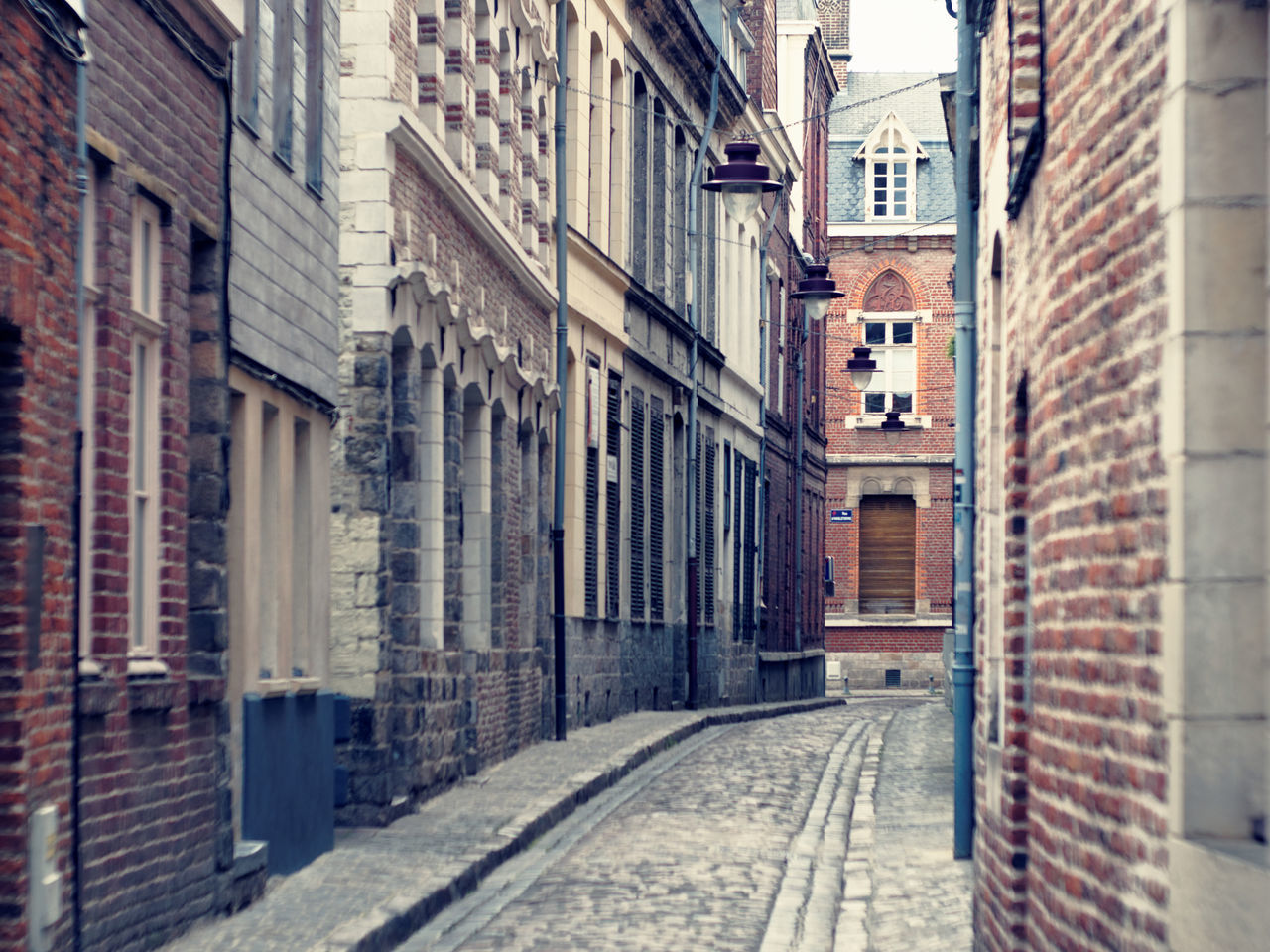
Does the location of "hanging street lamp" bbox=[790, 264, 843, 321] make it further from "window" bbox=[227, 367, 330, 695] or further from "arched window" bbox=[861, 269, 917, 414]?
"window" bbox=[227, 367, 330, 695]

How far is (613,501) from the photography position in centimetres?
2648

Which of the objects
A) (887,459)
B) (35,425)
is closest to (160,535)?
(35,425)

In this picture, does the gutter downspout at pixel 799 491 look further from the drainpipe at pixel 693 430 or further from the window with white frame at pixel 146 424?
the window with white frame at pixel 146 424

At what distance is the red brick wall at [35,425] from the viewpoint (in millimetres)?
7371

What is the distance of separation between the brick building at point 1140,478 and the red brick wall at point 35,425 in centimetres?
344

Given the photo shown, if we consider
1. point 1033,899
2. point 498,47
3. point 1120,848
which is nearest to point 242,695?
point 1033,899

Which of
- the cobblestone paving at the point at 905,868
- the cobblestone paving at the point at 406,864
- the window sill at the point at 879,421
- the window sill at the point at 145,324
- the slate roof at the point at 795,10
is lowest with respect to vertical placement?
the cobblestone paving at the point at 905,868

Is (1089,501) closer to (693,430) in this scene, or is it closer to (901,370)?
(693,430)

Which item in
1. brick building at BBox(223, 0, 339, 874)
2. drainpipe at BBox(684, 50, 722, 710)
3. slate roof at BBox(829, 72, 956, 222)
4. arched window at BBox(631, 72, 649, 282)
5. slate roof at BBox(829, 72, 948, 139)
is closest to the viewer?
brick building at BBox(223, 0, 339, 874)

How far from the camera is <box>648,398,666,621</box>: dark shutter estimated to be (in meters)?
29.1

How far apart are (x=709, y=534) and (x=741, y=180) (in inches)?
396

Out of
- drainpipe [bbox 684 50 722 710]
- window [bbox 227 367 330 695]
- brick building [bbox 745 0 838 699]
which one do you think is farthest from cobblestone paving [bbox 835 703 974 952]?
brick building [bbox 745 0 838 699]

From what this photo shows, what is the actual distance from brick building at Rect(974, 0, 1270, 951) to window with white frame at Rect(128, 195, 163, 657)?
12.7 ft

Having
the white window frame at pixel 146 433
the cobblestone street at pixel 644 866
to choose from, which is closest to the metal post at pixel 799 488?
the cobblestone street at pixel 644 866
